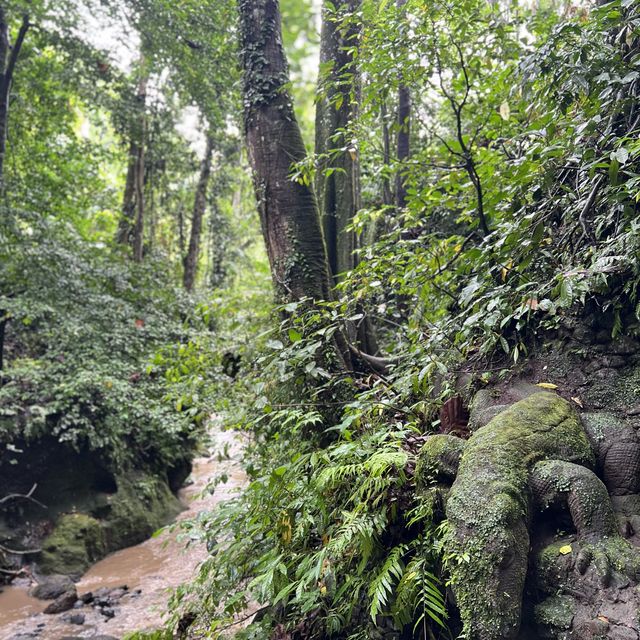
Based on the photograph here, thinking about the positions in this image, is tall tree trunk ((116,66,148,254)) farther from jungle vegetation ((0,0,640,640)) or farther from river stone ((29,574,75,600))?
river stone ((29,574,75,600))

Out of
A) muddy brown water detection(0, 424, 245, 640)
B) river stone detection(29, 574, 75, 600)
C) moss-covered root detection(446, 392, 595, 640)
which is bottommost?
muddy brown water detection(0, 424, 245, 640)

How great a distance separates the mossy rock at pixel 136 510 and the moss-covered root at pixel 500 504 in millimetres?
7404

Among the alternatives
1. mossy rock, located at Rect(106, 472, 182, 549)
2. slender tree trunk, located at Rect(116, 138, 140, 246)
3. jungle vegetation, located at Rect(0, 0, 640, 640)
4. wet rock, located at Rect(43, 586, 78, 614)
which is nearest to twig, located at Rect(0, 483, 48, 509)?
jungle vegetation, located at Rect(0, 0, 640, 640)

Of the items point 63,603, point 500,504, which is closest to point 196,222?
point 63,603

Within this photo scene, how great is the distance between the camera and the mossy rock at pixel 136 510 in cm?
814

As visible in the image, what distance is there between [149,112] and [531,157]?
1101 cm

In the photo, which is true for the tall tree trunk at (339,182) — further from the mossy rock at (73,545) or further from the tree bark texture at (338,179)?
the mossy rock at (73,545)

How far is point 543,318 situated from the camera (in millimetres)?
3232

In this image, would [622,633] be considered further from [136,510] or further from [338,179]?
[136,510]

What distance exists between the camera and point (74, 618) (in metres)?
5.83

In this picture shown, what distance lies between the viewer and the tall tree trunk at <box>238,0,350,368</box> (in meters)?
4.26

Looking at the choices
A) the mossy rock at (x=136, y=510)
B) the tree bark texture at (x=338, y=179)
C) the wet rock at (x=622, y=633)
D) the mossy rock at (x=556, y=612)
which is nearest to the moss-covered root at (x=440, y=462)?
the mossy rock at (x=556, y=612)

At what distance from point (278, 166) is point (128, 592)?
5924 millimetres

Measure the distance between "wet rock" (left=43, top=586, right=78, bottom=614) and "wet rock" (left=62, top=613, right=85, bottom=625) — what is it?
0.60 ft
